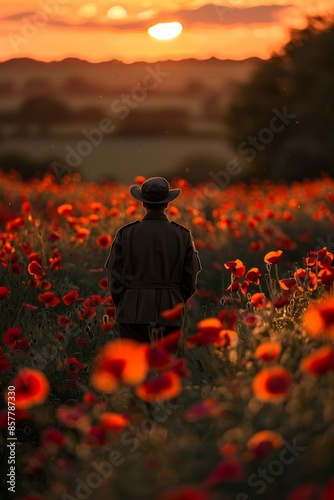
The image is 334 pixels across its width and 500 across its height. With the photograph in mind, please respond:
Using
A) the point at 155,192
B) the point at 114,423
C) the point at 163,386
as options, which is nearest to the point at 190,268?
the point at 155,192

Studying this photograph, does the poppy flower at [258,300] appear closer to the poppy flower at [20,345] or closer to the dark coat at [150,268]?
the dark coat at [150,268]

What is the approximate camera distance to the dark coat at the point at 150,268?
211 inches

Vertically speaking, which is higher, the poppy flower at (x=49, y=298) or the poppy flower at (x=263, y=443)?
the poppy flower at (x=49, y=298)

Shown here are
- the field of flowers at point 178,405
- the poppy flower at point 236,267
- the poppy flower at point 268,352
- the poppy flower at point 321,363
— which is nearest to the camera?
the poppy flower at point 321,363

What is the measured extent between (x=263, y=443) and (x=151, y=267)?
8.38 ft

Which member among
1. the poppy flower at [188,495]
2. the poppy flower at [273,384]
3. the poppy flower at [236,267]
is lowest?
the poppy flower at [188,495]

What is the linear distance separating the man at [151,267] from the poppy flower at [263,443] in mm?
2342

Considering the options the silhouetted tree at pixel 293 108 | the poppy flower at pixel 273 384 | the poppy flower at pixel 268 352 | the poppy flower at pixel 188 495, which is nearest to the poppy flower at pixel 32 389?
the poppy flower at pixel 268 352

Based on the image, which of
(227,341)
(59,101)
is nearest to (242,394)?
(227,341)

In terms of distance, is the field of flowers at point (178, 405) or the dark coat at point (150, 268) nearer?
the field of flowers at point (178, 405)

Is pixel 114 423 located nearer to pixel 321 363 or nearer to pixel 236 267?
pixel 321 363

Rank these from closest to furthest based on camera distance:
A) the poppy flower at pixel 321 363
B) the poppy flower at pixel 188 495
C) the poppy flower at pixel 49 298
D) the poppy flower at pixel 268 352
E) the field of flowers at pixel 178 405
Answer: the poppy flower at pixel 188 495
the poppy flower at pixel 321 363
the field of flowers at pixel 178 405
the poppy flower at pixel 268 352
the poppy flower at pixel 49 298

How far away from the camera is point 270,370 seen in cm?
306

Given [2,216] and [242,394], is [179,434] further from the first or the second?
[2,216]
